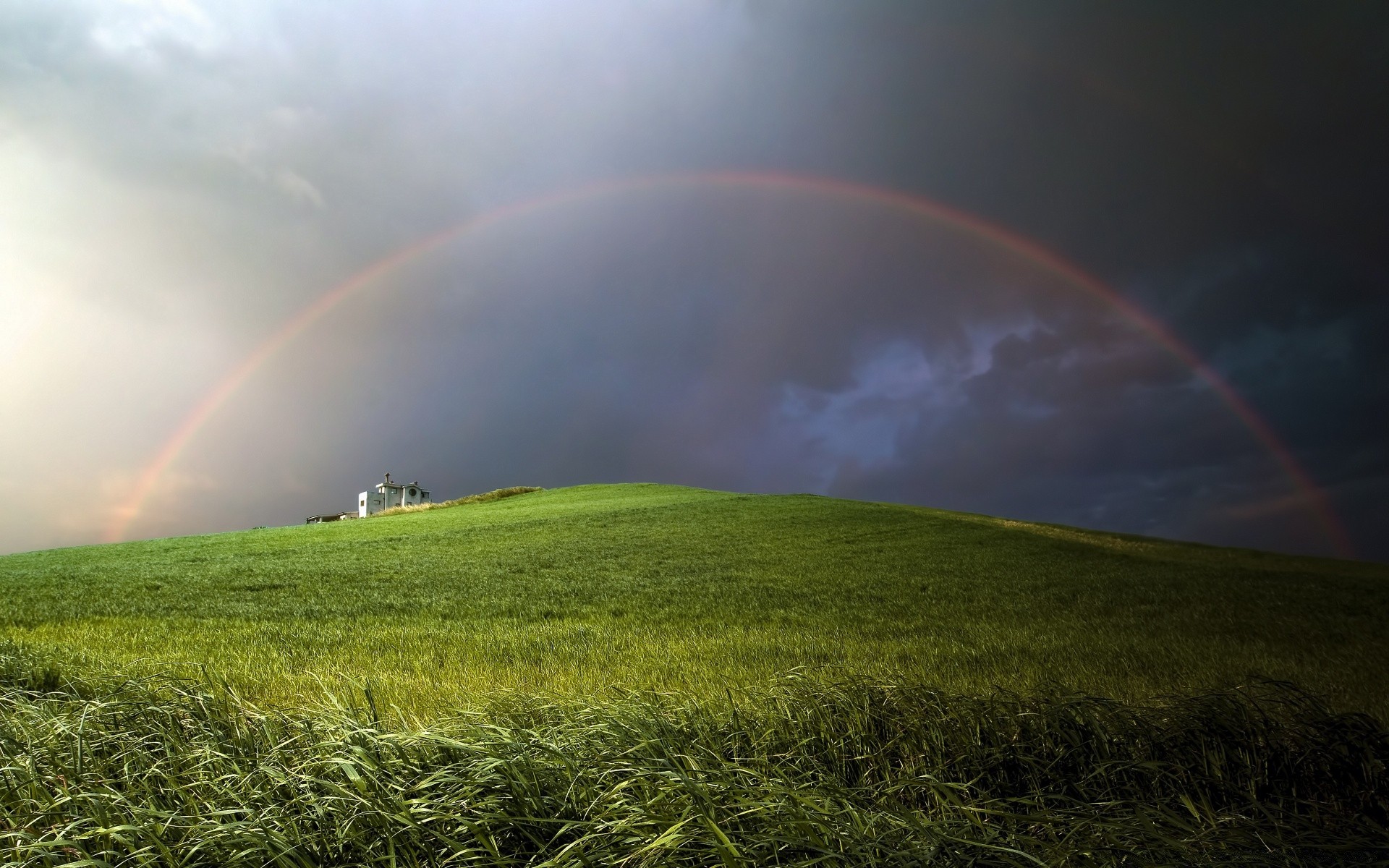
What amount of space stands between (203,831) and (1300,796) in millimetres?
6580

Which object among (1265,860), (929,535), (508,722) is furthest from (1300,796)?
(929,535)

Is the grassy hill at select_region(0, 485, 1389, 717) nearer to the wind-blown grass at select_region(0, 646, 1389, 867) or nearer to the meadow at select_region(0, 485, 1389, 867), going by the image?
the meadow at select_region(0, 485, 1389, 867)

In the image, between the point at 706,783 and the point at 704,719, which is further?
the point at 704,719

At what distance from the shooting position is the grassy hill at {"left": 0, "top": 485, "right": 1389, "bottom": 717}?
Result: 833cm

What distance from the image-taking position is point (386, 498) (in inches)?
2687

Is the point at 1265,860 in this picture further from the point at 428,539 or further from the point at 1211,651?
the point at 428,539

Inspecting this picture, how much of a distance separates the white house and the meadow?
5062 centimetres

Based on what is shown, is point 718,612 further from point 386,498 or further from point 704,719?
point 386,498

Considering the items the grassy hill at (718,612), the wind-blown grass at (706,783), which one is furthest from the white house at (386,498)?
the wind-blown grass at (706,783)

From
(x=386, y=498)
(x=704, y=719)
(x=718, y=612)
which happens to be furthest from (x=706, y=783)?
(x=386, y=498)

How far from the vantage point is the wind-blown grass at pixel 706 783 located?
9.88 feet

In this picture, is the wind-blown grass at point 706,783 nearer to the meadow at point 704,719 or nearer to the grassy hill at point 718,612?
the meadow at point 704,719

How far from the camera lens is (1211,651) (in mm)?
10227

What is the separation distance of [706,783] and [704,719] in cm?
144
